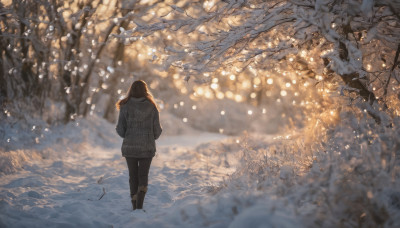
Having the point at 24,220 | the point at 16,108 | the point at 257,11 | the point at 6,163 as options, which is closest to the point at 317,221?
the point at 257,11

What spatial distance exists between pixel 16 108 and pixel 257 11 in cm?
763

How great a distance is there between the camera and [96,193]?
555 cm

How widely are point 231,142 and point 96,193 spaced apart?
6.35m

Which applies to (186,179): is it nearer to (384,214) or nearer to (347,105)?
(347,105)

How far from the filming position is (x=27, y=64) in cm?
947

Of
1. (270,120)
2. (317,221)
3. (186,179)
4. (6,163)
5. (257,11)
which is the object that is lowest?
(270,120)

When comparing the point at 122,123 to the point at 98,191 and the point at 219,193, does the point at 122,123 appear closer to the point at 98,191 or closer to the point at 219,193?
the point at 219,193

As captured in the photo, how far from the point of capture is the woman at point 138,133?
14.4 ft

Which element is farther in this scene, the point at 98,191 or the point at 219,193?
the point at 98,191

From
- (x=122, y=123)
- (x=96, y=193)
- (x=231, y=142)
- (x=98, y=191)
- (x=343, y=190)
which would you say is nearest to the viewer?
(x=343, y=190)

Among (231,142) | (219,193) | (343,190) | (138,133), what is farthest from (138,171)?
(231,142)

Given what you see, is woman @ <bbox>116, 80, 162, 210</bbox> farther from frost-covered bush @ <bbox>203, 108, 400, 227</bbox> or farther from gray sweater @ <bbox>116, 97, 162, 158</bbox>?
frost-covered bush @ <bbox>203, 108, 400, 227</bbox>

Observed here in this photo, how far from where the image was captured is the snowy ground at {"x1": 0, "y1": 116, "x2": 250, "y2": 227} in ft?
12.9

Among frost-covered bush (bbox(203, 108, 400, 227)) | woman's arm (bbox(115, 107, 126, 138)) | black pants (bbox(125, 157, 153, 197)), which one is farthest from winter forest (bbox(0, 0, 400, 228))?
woman's arm (bbox(115, 107, 126, 138))
